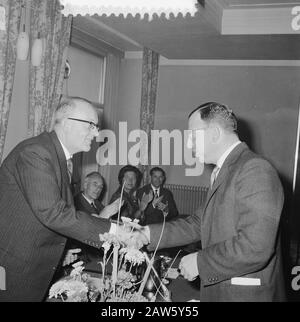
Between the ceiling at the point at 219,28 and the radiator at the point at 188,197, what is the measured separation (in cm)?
271

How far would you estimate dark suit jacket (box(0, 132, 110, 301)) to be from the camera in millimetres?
2168

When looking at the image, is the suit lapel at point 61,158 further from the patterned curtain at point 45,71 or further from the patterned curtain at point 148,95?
the patterned curtain at point 148,95

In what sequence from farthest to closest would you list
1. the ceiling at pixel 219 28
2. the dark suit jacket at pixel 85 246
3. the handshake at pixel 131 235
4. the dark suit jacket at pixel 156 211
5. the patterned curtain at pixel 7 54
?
1. the dark suit jacket at pixel 156 211
2. the ceiling at pixel 219 28
3. the patterned curtain at pixel 7 54
4. the dark suit jacket at pixel 85 246
5. the handshake at pixel 131 235

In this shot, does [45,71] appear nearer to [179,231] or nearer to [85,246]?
[85,246]

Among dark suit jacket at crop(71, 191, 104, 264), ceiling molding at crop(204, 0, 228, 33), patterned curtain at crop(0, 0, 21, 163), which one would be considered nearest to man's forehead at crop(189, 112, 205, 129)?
dark suit jacket at crop(71, 191, 104, 264)

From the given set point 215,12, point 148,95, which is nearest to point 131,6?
point 215,12

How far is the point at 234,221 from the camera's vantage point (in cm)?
202

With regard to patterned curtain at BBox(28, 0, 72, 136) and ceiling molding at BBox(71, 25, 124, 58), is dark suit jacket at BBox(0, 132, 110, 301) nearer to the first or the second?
patterned curtain at BBox(28, 0, 72, 136)

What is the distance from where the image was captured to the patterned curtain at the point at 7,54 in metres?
3.99

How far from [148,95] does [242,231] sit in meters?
6.49

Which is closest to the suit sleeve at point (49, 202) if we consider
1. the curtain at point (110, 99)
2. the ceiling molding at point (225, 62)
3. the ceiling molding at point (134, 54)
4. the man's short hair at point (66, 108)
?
the man's short hair at point (66, 108)

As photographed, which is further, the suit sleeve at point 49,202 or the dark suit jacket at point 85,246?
the dark suit jacket at point 85,246
